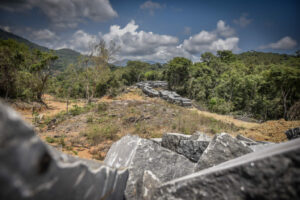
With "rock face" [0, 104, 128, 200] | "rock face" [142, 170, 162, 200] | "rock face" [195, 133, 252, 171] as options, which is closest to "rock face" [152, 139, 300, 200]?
"rock face" [142, 170, 162, 200]

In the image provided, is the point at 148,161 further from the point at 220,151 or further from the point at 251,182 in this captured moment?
the point at 251,182

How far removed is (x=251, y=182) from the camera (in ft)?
3.13

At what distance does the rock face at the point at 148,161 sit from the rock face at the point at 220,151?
0.42 meters

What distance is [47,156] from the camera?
2.12 feet

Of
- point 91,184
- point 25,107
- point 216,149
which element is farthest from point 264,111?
point 25,107

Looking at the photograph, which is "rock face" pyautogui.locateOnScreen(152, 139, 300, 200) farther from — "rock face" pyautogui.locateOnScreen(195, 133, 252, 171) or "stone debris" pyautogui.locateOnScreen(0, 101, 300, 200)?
"rock face" pyautogui.locateOnScreen(195, 133, 252, 171)

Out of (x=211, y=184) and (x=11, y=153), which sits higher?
(x=11, y=153)

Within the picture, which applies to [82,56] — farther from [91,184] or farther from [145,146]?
[91,184]

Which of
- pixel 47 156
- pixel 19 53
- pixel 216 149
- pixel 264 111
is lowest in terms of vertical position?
pixel 264 111

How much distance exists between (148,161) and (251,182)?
5.28ft

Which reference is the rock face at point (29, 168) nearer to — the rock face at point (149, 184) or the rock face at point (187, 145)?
the rock face at point (149, 184)

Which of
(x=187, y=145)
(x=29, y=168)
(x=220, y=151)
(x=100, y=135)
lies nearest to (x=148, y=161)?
(x=220, y=151)

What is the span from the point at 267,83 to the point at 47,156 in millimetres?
25320

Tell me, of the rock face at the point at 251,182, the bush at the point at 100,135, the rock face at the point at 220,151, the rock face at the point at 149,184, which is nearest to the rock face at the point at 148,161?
the rock face at the point at 149,184
